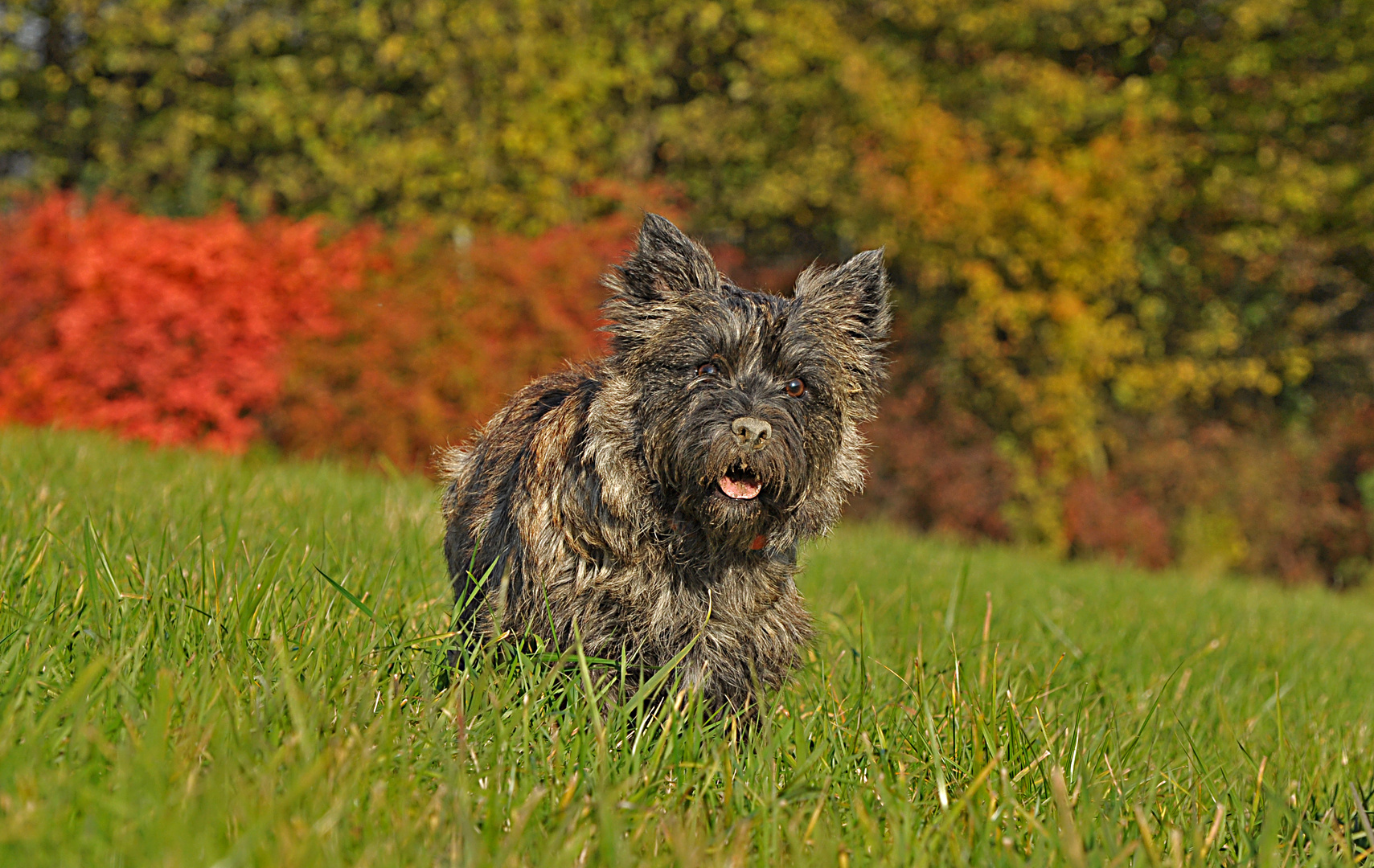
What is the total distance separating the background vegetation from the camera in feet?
45.1

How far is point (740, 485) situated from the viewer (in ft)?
10.8

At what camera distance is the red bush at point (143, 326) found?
1155cm

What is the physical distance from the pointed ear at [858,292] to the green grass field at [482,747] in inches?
42.9

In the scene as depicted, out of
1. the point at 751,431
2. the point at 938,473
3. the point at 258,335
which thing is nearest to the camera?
the point at 751,431

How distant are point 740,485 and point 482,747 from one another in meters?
1.11

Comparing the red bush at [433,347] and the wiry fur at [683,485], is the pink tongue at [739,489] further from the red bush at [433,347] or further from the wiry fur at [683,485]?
the red bush at [433,347]

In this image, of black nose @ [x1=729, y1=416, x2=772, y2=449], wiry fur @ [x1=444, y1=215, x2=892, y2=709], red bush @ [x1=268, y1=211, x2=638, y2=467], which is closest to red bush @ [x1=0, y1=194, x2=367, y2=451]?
red bush @ [x1=268, y1=211, x2=638, y2=467]

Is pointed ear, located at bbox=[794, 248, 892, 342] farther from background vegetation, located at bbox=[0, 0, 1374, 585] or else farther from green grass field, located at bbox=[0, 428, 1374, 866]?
background vegetation, located at bbox=[0, 0, 1374, 585]

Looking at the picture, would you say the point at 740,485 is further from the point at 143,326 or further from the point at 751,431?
the point at 143,326

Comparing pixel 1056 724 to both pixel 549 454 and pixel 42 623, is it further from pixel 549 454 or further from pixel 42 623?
pixel 42 623

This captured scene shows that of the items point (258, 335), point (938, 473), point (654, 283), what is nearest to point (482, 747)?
point (654, 283)

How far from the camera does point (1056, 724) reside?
375 cm

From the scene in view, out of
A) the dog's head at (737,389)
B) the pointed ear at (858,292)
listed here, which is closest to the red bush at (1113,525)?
the pointed ear at (858,292)

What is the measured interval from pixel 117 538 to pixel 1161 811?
3.68 m
